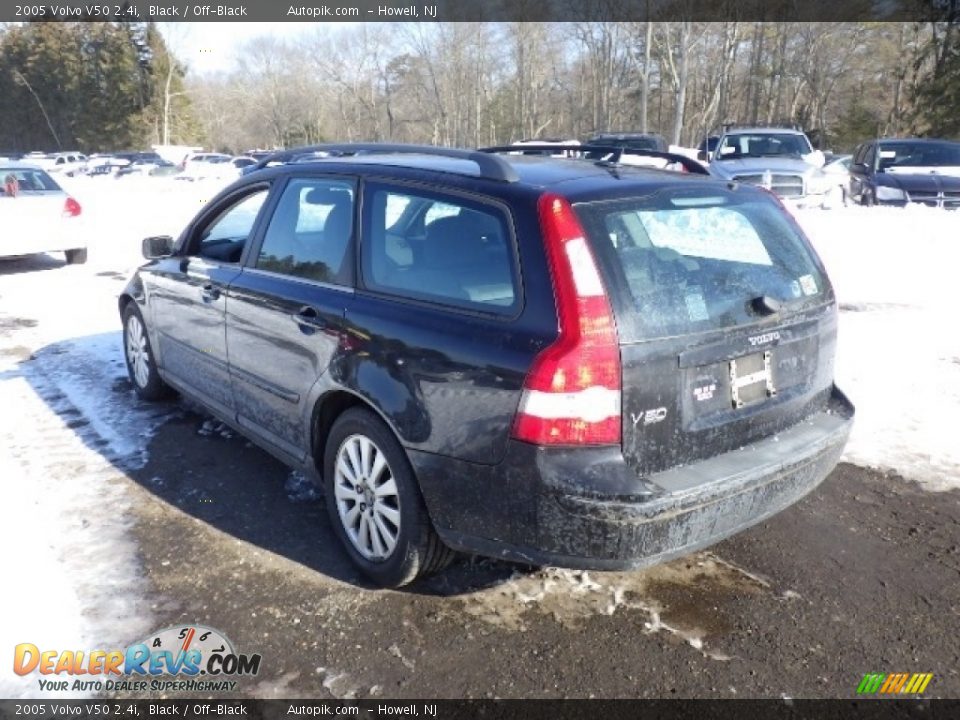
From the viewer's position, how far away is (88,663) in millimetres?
2689

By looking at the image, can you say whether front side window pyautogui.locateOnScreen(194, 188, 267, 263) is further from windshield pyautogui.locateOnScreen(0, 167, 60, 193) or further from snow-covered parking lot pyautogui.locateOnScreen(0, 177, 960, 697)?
windshield pyautogui.locateOnScreen(0, 167, 60, 193)

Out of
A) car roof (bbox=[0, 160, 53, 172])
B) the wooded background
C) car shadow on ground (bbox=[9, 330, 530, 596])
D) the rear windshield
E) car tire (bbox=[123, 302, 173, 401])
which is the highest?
the wooded background

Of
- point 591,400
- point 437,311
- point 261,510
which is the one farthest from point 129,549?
point 591,400

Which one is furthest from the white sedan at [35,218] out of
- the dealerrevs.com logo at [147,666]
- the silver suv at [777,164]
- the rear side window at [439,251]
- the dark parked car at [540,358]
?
the silver suv at [777,164]

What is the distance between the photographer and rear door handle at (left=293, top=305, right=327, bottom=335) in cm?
324

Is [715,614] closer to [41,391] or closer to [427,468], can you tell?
[427,468]

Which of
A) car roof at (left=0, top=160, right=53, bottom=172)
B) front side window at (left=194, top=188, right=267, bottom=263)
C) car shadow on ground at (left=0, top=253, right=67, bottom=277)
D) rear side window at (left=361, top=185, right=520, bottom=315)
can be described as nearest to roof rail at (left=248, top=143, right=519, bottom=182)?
rear side window at (left=361, top=185, right=520, bottom=315)

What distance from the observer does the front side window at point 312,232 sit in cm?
335

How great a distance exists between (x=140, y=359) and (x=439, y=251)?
10.7 ft

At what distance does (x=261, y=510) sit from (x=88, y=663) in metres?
1.20

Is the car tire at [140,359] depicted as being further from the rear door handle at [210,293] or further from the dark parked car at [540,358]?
the dark parked car at [540,358]

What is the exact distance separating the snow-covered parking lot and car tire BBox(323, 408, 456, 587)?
12.0 inches

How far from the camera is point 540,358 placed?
246 cm

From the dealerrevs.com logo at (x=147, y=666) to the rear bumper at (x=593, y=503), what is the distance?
904 millimetres
